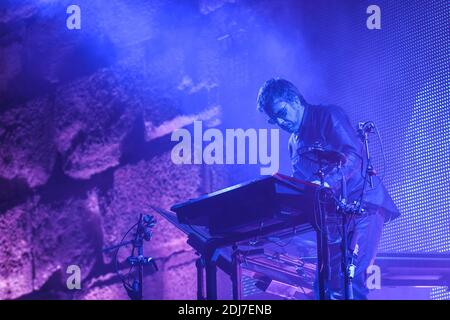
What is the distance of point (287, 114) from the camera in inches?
153

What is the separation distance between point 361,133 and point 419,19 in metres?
1.54

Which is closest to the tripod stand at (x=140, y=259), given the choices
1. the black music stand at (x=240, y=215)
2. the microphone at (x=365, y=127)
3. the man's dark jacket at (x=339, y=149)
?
the black music stand at (x=240, y=215)

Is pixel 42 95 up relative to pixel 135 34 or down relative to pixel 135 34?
down

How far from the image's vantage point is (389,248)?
4336mm

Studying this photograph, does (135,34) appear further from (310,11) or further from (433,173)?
(433,173)

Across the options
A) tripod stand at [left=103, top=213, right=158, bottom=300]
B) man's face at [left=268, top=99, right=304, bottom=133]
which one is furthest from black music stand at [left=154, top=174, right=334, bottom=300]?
man's face at [left=268, top=99, right=304, bottom=133]

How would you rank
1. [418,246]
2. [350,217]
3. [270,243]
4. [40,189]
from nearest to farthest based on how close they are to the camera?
1. [350,217]
2. [270,243]
3. [418,246]
4. [40,189]

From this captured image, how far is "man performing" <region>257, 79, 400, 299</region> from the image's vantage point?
133 inches

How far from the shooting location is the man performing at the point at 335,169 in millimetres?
3389

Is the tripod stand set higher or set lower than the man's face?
lower

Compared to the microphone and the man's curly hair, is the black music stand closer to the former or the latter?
the microphone

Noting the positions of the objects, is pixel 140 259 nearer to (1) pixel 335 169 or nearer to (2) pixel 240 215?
(2) pixel 240 215

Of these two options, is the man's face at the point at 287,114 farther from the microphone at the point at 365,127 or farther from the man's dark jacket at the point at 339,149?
the microphone at the point at 365,127

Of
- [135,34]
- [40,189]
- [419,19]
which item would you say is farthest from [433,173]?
[40,189]
